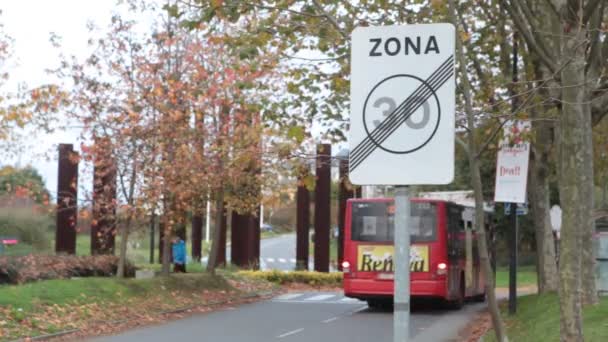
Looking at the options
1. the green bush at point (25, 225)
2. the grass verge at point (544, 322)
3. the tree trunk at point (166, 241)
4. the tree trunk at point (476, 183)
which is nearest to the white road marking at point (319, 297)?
the tree trunk at point (166, 241)

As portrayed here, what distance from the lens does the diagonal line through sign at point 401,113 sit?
13.7ft

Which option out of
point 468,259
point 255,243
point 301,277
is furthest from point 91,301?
point 255,243

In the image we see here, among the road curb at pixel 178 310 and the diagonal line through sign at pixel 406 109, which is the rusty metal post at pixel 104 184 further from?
the diagonal line through sign at pixel 406 109

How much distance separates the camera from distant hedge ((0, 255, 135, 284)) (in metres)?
20.8

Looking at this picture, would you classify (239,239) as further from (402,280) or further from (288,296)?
(402,280)

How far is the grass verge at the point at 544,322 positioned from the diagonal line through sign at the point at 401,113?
8857 millimetres

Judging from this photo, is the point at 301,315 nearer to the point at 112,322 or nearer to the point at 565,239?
the point at 112,322

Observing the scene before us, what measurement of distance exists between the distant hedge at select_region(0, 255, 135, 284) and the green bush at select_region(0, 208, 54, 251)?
143 inches

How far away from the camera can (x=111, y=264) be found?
85.4 ft

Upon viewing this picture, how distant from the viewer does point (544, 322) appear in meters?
15.3

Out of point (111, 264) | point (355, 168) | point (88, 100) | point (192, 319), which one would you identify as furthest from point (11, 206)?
point (355, 168)

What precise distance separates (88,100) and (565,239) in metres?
15.0

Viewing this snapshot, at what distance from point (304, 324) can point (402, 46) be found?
1635 cm

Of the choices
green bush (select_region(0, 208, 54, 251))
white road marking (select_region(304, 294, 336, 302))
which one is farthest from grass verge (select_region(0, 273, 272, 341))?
green bush (select_region(0, 208, 54, 251))
